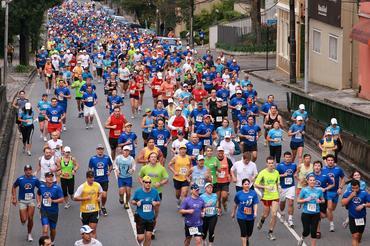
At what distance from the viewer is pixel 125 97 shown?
40.6 meters

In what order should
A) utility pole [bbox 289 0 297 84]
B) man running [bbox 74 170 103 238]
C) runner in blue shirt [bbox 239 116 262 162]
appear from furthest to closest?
1. utility pole [bbox 289 0 297 84]
2. runner in blue shirt [bbox 239 116 262 162]
3. man running [bbox 74 170 103 238]

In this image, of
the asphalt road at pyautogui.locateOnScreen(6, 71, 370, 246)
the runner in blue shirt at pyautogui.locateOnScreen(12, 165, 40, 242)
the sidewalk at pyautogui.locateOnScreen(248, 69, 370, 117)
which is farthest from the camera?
the sidewalk at pyautogui.locateOnScreen(248, 69, 370, 117)

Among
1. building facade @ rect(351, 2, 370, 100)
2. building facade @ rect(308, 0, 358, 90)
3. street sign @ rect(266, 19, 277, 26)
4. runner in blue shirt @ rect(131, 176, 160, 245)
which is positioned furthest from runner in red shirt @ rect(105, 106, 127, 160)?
street sign @ rect(266, 19, 277, 26)

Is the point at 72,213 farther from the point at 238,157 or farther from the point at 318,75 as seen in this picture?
the point at 318,75

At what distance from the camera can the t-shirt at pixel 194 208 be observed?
1669 centimetres

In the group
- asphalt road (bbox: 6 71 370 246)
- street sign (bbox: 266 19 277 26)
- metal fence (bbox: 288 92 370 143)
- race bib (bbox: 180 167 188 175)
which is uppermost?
street sign (bbox: 266 19 277 26)

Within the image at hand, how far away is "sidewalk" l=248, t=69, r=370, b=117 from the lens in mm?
38562

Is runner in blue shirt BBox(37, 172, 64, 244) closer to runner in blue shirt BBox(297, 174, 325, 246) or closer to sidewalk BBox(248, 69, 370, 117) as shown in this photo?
runner in blue shirt BBox(297, 174, 325, 246)

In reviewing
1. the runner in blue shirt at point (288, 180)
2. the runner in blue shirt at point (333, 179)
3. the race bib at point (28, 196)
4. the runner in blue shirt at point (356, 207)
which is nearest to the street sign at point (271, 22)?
the runner in blue shirt at point (288, 180)

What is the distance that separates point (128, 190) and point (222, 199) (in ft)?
6.30

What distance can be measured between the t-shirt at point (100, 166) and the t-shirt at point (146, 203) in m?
2.98

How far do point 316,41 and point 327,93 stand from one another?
19.2 ft

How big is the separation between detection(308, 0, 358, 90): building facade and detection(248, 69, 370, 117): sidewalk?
553 mm

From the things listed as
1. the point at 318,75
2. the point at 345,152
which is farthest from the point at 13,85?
the point at 345,152
